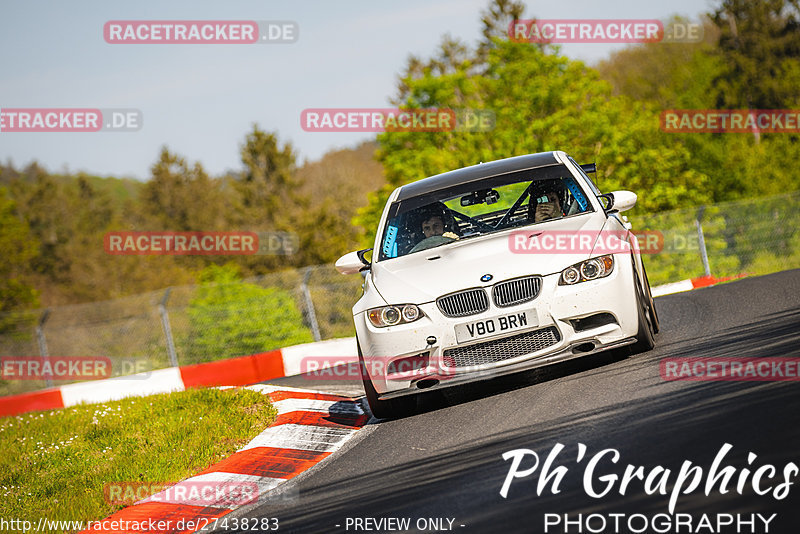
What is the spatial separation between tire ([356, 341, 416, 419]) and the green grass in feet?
3.74

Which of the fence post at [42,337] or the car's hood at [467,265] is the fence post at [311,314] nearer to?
the fence post at [42,337]

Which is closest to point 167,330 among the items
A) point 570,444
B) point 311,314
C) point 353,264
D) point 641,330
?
point 311,314

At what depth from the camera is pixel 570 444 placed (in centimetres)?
470

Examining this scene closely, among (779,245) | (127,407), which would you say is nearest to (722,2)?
(779,245)

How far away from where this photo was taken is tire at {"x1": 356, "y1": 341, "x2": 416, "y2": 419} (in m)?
6.62

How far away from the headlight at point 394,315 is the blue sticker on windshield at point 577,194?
1905mm

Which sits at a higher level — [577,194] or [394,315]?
[577,194]

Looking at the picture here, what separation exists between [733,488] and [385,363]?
10.5 ft

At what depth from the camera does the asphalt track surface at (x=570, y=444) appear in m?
3.70

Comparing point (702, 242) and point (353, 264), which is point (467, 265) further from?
point (702, 242)

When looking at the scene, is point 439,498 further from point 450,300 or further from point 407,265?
point 407,265

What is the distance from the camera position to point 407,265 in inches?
270

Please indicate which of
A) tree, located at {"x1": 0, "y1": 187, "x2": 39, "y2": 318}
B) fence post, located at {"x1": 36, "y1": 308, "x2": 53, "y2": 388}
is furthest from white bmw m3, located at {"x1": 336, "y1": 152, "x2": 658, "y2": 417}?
tree, located at {"x1": 0, "y1": 187, "x2": 39, "y2": 318}

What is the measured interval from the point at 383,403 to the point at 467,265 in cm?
123
